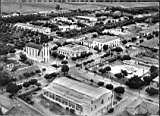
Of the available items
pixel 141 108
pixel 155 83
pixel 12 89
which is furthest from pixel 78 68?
pixel 141 108

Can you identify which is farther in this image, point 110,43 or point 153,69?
point 110,43

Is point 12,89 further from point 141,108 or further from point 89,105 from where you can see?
point 141,108

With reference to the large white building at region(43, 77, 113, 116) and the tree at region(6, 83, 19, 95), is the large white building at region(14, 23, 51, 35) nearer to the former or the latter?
the tree at region(6, 83, 19, 95)

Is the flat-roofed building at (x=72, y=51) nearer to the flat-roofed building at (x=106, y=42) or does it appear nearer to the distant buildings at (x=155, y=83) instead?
the flat-roofed building at (x=106, y=42)

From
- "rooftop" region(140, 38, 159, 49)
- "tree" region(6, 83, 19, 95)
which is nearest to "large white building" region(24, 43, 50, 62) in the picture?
"tree" region(6, 83, 19, 95)

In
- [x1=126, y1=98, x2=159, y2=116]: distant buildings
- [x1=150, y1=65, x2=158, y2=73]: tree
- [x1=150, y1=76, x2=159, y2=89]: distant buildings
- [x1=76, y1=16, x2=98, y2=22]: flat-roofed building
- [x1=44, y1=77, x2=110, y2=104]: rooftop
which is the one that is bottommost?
[x1=126, y1=98, x2=159, y2=116]: distant buildings

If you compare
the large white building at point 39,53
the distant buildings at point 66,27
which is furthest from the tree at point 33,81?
the distant buildings at point 66,27

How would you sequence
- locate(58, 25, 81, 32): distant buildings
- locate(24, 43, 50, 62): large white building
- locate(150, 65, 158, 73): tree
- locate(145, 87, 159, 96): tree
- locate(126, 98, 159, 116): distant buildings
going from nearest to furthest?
locate(126, 98, 159, 116): distant buildings, locate(145, 87, 159, 96): tree, locate(150, 65, 158, 73): tree, locate(24, 43, 50, 62): large white building, locate(58, 25, 81, 32): distant buildings

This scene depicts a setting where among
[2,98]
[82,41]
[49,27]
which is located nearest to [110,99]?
[2,98]
